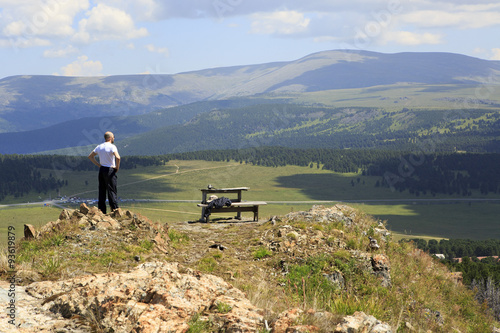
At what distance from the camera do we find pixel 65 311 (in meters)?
9.39

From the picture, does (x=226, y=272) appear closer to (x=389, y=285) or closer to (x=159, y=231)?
(x=159, y=231)

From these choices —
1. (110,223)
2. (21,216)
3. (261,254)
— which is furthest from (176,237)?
(21,216)

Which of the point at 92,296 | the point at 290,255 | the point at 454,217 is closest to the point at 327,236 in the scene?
the point at 290,255

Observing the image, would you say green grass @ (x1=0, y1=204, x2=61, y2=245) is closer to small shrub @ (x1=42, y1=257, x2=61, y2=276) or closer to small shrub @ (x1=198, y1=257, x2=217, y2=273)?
small shrub @ (x1=198, y1=257, x2=217, y2=273)

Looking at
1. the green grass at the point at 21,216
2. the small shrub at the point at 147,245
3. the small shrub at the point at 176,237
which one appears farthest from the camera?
the green grass at the point at 21,216

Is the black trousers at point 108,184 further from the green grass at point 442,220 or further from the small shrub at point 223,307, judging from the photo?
the green grass at point 442,220

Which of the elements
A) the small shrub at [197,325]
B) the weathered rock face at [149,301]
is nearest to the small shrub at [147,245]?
the weathered rock face at [149,301]

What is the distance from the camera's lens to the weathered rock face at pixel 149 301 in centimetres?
884

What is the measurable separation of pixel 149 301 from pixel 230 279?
427 centimetres

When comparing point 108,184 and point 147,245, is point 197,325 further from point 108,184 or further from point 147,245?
point 108,184

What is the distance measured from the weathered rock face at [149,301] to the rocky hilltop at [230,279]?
2cm

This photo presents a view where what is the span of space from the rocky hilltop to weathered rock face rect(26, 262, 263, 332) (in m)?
0.02

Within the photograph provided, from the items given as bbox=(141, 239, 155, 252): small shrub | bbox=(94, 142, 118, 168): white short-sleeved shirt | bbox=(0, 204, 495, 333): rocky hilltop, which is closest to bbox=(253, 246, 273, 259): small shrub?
bbox=(0, 204, 495, 333): rocky hilltop

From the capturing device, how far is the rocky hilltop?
900 cm
